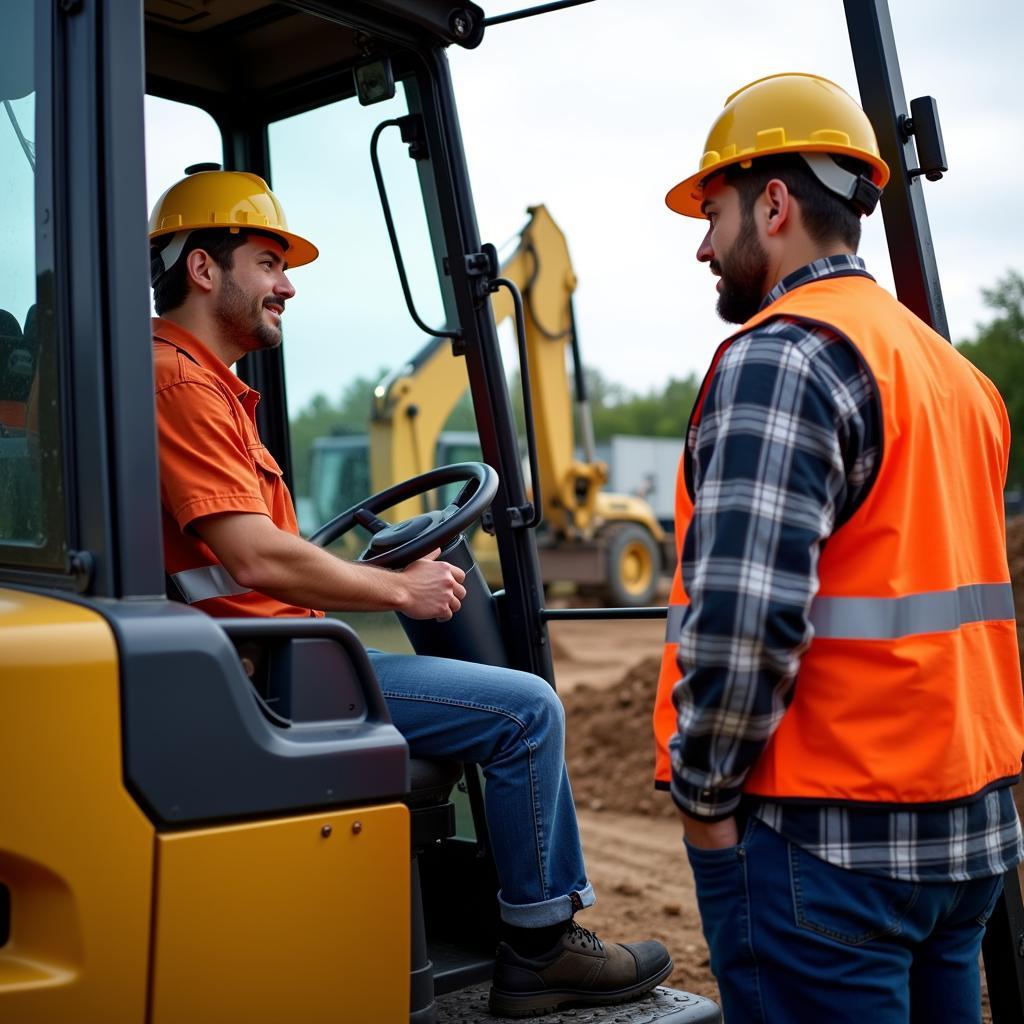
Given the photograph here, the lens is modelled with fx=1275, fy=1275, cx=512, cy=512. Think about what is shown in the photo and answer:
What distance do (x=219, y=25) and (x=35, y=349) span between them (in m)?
1.57

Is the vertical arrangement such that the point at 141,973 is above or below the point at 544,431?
below

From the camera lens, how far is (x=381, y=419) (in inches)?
451

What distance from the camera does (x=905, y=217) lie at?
96.4 inches

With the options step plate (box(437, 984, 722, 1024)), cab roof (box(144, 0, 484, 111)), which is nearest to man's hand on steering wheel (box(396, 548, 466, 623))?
step plate (box(437, 984, 722, 1024))

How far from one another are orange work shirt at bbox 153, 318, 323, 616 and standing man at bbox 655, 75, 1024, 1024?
2.73 ft

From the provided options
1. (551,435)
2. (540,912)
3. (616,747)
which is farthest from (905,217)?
(551,435)

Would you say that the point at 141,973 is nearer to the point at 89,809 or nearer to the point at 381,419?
the point at 89,809

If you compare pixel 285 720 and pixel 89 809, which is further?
pixel 285 720

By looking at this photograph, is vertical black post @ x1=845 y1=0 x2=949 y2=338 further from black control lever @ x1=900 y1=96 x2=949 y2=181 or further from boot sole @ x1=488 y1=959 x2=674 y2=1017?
boot sole @ x1=488 y1=959 x2=674 y2=1017

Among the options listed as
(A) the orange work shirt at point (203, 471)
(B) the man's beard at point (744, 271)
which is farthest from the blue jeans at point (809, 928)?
(A) the orange work shirt at point (203, 471)

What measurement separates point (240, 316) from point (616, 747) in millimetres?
5692

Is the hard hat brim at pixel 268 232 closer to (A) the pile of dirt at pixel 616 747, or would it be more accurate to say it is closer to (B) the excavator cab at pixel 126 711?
(B) the excavator cab at pixel 126 711

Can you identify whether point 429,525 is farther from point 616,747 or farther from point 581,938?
point 616,747

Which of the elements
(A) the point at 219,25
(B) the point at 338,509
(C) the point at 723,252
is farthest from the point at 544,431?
(C) the point at 723,252
